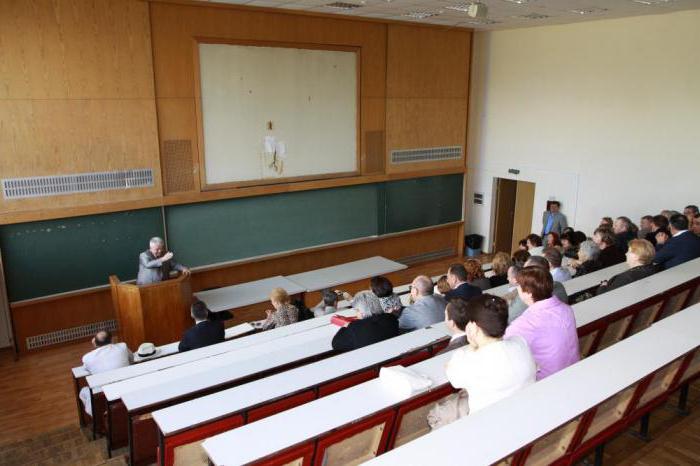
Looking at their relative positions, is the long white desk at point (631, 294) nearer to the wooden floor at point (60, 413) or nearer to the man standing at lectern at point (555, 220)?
the wooden floor at point (60, 413)

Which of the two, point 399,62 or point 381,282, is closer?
point 381,282

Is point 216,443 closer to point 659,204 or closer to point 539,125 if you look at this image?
point 659,204

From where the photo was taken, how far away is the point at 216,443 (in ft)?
7.90

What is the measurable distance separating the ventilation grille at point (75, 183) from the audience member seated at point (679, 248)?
616cm

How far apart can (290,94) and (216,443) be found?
6706 mm

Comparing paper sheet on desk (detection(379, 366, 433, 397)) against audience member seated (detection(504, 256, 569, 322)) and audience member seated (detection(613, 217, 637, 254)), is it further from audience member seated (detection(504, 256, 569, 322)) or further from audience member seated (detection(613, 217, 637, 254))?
audience member seated (detection(613, 217, 637, 254))

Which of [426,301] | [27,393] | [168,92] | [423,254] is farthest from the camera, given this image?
[423,254]

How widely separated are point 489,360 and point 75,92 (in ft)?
20.0

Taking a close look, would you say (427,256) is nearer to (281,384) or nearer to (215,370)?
(215,370)

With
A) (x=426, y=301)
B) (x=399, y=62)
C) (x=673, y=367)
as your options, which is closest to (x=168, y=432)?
(x=426, y=301)

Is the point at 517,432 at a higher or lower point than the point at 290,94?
lower

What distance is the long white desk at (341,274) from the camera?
7.29 m

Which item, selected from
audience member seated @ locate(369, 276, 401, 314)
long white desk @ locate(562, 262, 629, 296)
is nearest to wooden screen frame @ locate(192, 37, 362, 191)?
audience member seated @ locate(369, 276, 401, 314)

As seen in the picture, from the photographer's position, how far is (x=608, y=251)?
626 centimetres
